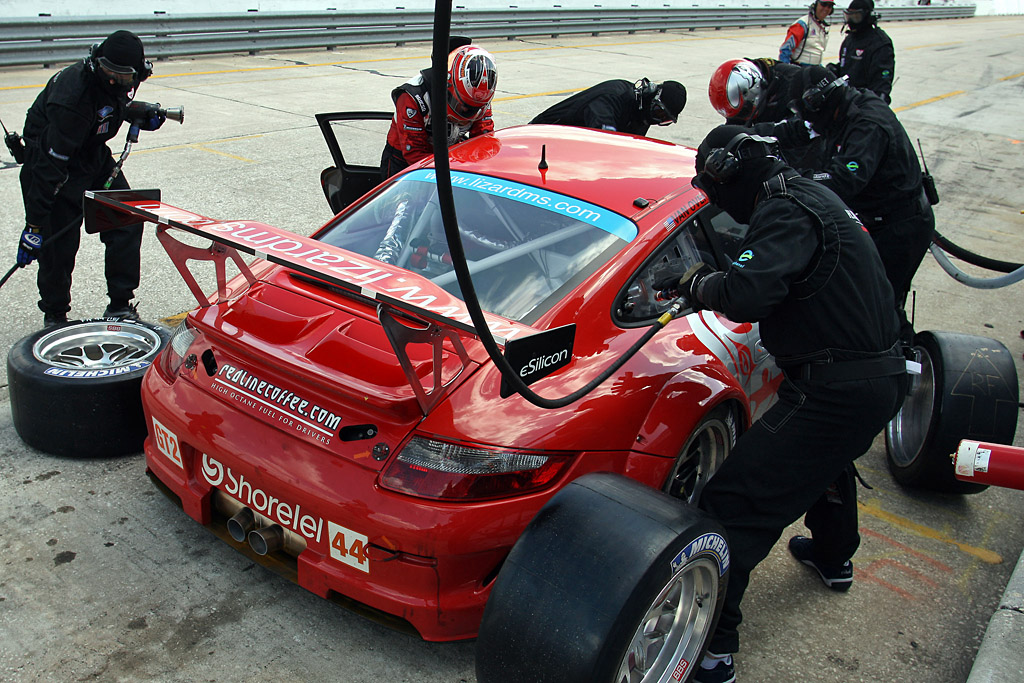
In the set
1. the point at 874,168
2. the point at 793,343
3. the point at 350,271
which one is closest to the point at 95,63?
the point at 350,271

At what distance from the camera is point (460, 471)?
270 cm

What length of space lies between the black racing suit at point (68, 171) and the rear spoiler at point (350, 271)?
1.78m

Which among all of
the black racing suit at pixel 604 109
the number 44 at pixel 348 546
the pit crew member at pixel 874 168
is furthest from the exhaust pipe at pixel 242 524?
the black racing suit at pixel 604 109

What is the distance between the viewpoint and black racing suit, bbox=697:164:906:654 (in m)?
2.88

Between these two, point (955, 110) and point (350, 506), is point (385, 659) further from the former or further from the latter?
point (955, 110)

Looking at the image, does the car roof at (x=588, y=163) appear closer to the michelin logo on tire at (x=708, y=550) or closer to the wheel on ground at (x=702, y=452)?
the wheel on ground at (x=702, y=452)

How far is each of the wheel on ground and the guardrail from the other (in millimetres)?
12512

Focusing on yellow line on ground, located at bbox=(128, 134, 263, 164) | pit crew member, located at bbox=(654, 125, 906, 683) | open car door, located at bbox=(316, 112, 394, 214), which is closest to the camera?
pit crew member, located at bbox=(654, 125, 906, 683)

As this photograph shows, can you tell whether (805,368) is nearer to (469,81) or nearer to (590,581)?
(590,581)

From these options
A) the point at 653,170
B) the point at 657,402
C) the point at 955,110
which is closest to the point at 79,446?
the point at 657,402

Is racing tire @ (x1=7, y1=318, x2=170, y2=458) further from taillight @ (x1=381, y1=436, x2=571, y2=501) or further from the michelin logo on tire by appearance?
the michelin logo on tire

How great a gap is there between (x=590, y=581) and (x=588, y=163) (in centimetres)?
206

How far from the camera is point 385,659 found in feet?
9.52

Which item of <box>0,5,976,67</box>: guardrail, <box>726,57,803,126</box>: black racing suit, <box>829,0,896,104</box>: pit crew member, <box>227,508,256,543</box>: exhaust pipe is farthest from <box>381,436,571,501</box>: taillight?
<box>0,5,976,67</box>: guardrail
